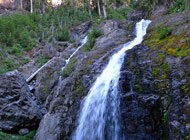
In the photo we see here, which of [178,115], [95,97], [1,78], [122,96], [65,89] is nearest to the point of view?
[178,115]

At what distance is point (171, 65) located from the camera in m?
6.54

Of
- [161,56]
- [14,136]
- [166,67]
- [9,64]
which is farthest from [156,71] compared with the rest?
[9,64]

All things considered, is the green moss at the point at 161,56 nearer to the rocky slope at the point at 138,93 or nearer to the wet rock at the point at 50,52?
the rocky slope at the point at 138,93

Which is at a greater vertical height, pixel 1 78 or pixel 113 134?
pixel 1 78

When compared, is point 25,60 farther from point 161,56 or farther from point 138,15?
point 161,56

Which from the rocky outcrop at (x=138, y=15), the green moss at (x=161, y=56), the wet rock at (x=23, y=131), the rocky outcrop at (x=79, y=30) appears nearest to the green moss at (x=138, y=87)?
the green moss at (x=161, y=56)

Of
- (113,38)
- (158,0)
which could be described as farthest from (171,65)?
(158,0)

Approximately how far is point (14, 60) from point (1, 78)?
28.6ft

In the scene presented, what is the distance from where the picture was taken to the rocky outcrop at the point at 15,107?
1033cm

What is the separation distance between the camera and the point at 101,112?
642 centimetres

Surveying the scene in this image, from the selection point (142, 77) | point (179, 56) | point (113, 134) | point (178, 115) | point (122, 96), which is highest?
point (179, 56)

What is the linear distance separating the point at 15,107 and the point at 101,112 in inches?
269

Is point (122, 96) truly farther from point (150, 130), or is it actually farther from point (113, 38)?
point (113, 38)

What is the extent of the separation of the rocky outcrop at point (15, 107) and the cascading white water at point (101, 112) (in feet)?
17.4
